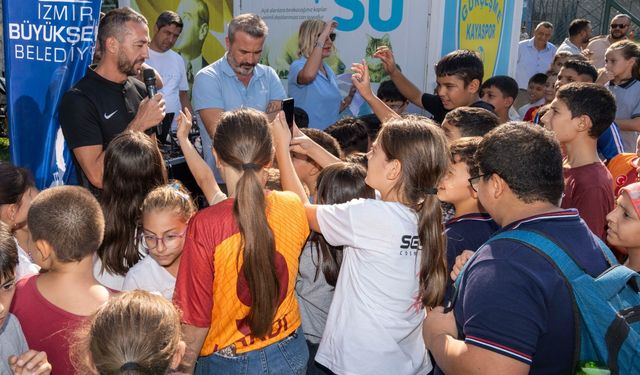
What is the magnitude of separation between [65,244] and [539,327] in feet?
5.33

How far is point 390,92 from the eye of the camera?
5855mm

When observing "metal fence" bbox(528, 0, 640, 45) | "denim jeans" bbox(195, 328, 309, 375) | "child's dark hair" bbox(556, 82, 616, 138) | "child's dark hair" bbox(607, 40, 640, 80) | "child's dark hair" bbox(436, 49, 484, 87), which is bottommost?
"denim jeans" bbox(195, 328, 309, 375)

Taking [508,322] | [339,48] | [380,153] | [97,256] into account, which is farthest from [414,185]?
[339,48]

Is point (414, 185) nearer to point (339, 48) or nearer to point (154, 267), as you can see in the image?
point (154, 267)

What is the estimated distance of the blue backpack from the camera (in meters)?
1.77

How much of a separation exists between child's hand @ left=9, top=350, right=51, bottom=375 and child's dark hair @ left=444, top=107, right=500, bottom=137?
2432 millimetres

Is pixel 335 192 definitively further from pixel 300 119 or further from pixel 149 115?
pixel 300 119

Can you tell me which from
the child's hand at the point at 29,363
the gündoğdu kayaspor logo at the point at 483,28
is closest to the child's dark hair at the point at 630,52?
the gündoğdu kayaspor logo at the point at 483,28

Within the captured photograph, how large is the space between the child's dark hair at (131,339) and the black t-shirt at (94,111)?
207 cm

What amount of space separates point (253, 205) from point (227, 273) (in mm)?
283

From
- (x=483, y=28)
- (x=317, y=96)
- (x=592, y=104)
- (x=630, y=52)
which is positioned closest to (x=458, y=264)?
(x=592, y=104)

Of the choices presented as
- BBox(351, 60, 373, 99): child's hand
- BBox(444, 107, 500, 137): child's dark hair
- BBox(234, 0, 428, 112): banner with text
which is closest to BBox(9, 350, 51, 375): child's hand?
BBox(444, 107, 500, 137): child's dark hair

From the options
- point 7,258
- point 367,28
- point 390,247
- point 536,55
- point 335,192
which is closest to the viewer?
point 7,258

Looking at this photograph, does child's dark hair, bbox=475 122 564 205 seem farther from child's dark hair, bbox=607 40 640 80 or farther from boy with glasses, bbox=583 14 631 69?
boy with glasses, bbox=583 14 631 69
